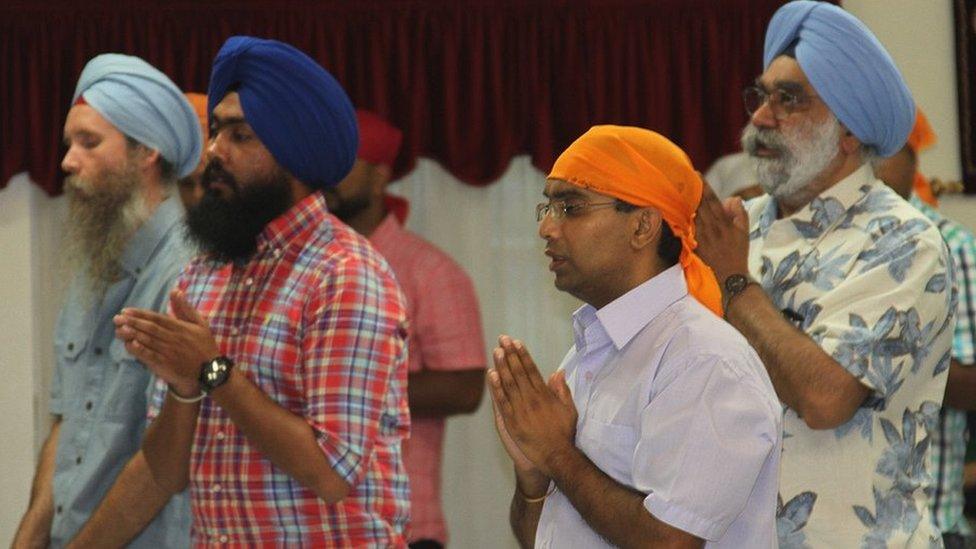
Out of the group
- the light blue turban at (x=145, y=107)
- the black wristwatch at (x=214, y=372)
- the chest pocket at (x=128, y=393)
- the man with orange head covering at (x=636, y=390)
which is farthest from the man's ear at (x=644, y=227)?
the light blue turban at (x=145, y=107)

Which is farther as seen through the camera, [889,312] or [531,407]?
[889,312]

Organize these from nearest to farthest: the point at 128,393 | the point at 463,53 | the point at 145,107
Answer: the point at 128,393 → the point at 145,107 → the point at 463,53

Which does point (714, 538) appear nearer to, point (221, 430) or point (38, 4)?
point (221, 430)

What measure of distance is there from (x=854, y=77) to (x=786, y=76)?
14cm

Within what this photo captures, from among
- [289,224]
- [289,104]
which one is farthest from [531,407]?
[289,104]

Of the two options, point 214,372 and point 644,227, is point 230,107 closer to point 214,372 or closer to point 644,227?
point 214,372

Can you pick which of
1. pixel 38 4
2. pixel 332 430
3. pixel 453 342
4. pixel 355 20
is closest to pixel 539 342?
pixel 453 342

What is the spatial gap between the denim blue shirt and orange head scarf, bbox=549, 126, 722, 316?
123cm

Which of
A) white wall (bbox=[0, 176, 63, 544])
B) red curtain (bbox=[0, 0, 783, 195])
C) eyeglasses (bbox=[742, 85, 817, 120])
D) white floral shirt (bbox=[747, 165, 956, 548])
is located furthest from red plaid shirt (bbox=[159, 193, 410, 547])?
white wall (bbox=[0, 176, 63, 544])

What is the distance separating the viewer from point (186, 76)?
556 cm

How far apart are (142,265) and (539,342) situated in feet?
8.27

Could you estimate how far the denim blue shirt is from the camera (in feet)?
11.2

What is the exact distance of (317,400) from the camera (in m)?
2.84

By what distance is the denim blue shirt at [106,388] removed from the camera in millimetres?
3410
